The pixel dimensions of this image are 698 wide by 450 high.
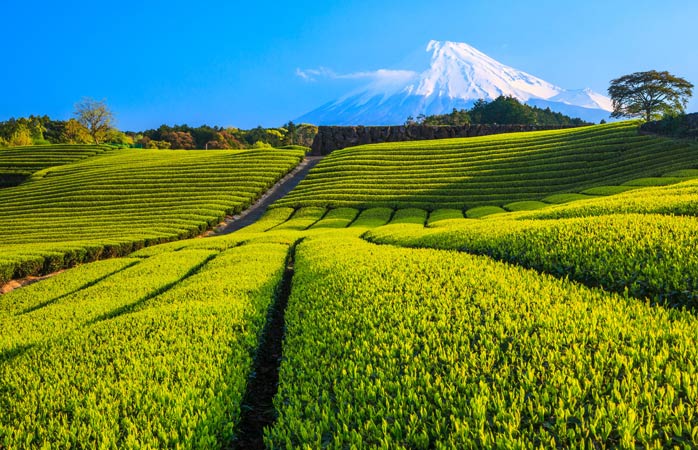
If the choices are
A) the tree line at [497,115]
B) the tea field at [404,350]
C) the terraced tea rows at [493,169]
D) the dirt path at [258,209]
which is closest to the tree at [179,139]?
the tree line at [497,115]

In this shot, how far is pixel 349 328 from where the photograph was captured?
21.7ft

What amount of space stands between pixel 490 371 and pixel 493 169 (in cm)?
3798

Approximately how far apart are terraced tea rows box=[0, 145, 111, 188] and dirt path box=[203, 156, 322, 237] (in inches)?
1389

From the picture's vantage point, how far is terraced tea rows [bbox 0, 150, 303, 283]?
24609 mm

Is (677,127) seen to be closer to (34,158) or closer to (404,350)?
(404,350)

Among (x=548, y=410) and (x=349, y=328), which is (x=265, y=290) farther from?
(x=548, y=410)

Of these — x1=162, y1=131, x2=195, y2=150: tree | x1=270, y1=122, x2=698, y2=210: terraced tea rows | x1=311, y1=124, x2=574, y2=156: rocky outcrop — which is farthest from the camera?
x1=162, y1=131, x2=195, y2=150: tree

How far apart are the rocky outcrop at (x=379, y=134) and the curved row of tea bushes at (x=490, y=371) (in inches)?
2334

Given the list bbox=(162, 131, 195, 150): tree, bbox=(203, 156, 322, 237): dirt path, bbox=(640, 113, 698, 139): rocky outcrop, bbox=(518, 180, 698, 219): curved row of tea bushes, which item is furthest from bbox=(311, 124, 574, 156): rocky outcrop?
bbox=(162, 131, 195, 150): tree

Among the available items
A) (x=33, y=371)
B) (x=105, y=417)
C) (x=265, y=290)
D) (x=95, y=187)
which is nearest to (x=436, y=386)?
(x=105, y=417)

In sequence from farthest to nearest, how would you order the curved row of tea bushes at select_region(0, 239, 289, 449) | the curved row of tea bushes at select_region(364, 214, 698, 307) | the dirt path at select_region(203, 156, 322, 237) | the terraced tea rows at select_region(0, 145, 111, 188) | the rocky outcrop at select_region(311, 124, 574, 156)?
the rocky outcrop at select_region(311, 124, 574, 156) < the terraced tea rows at select_region(0, 145, 111, 188) < the dirt path at select_region(203, 156, 322, 237) < the curved row of tea bushes at select_region(364, 214, 698, 307) < the curved row of tea bushes at select_region(0, 239, 289, 449)

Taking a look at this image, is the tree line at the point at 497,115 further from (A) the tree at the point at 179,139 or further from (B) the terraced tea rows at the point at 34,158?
(B) the terraced tea rows at the point at 34,158

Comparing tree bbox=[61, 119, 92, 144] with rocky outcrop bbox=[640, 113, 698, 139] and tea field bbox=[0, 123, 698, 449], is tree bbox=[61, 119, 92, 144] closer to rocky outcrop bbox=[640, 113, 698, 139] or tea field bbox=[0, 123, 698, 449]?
tea field bbox=[0, 123, 698, 449]

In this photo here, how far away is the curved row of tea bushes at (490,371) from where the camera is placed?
3613mm
